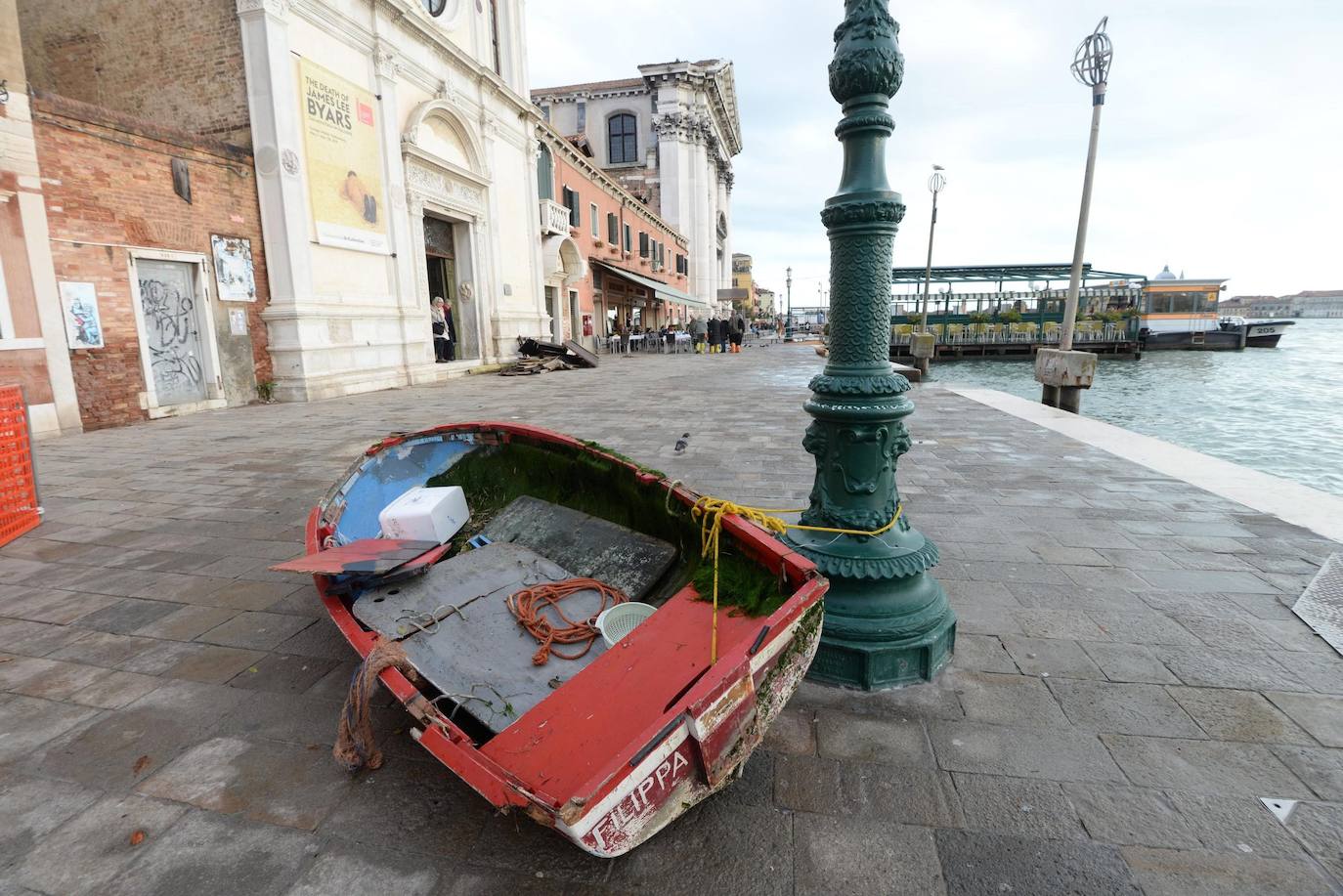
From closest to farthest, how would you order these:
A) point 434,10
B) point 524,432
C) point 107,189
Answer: point 524,432
point 107,189
point 434,10

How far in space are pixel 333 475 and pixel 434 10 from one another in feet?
49.2

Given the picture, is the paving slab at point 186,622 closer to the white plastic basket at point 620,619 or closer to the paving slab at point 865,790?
the white plastic basket at point 620,619

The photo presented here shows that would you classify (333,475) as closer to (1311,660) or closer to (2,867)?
(2,867)

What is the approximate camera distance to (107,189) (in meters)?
8.90

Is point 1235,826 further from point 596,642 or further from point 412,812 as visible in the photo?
point 412,812

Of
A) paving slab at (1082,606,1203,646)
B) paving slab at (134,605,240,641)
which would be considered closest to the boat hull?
paving slab at (1082,606,1203,646)

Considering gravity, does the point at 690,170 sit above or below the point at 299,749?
above

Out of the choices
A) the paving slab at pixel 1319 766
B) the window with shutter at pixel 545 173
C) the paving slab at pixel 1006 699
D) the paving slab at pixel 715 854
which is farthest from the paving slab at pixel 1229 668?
the window with shutter at pixel 545 173

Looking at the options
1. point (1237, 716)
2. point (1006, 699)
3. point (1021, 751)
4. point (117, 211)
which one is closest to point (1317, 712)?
point (1237, 716)

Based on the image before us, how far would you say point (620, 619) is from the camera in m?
2.61

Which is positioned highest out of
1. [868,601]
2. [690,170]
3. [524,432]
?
[690,170]

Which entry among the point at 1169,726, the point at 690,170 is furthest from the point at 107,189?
the point at 690,170

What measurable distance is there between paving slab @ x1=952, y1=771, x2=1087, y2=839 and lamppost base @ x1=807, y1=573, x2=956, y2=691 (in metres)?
0.52

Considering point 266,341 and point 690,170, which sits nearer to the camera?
point 266,341
